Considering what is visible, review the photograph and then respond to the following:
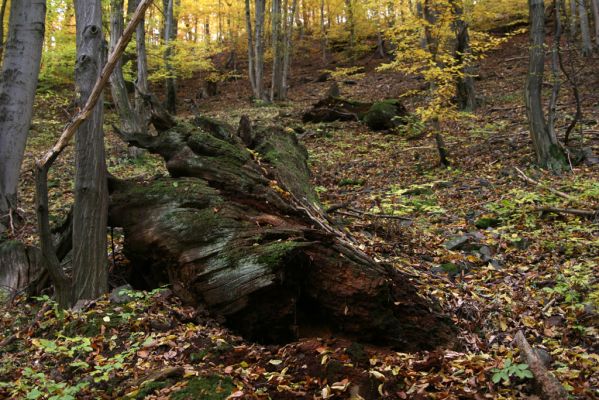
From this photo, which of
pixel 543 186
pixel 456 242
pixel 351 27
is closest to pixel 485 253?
pixel 456 242

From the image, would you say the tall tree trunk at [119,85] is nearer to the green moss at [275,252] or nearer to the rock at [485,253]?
the green moss at [275,252]

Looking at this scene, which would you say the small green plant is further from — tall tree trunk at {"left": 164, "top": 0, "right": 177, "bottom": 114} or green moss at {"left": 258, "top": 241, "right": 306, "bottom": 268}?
tall tree trunk at {"left": 164, "top": 0, "right": 177, "bottom": 114}

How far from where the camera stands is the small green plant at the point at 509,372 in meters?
3.12

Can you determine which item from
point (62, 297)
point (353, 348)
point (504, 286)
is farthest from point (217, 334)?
point (504, 286)

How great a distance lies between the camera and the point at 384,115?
49.9 feet

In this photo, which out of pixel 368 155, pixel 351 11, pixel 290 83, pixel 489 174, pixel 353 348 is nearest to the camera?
pixel 353 348

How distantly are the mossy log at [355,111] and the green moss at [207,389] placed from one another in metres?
13.3

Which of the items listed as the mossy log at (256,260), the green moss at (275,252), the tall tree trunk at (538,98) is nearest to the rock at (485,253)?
the mossy log at (256,260)

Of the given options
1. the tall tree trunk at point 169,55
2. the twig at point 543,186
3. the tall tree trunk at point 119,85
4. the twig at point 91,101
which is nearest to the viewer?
the twig at point 91,101

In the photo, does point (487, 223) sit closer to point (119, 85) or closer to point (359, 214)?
point (359, 214)

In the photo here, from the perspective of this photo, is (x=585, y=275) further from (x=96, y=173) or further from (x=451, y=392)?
(x=96, y=173)

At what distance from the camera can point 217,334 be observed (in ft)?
12.8

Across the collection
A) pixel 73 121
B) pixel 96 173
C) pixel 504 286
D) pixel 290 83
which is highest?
pixel 290 83

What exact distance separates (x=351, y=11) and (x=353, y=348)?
29474 mm
